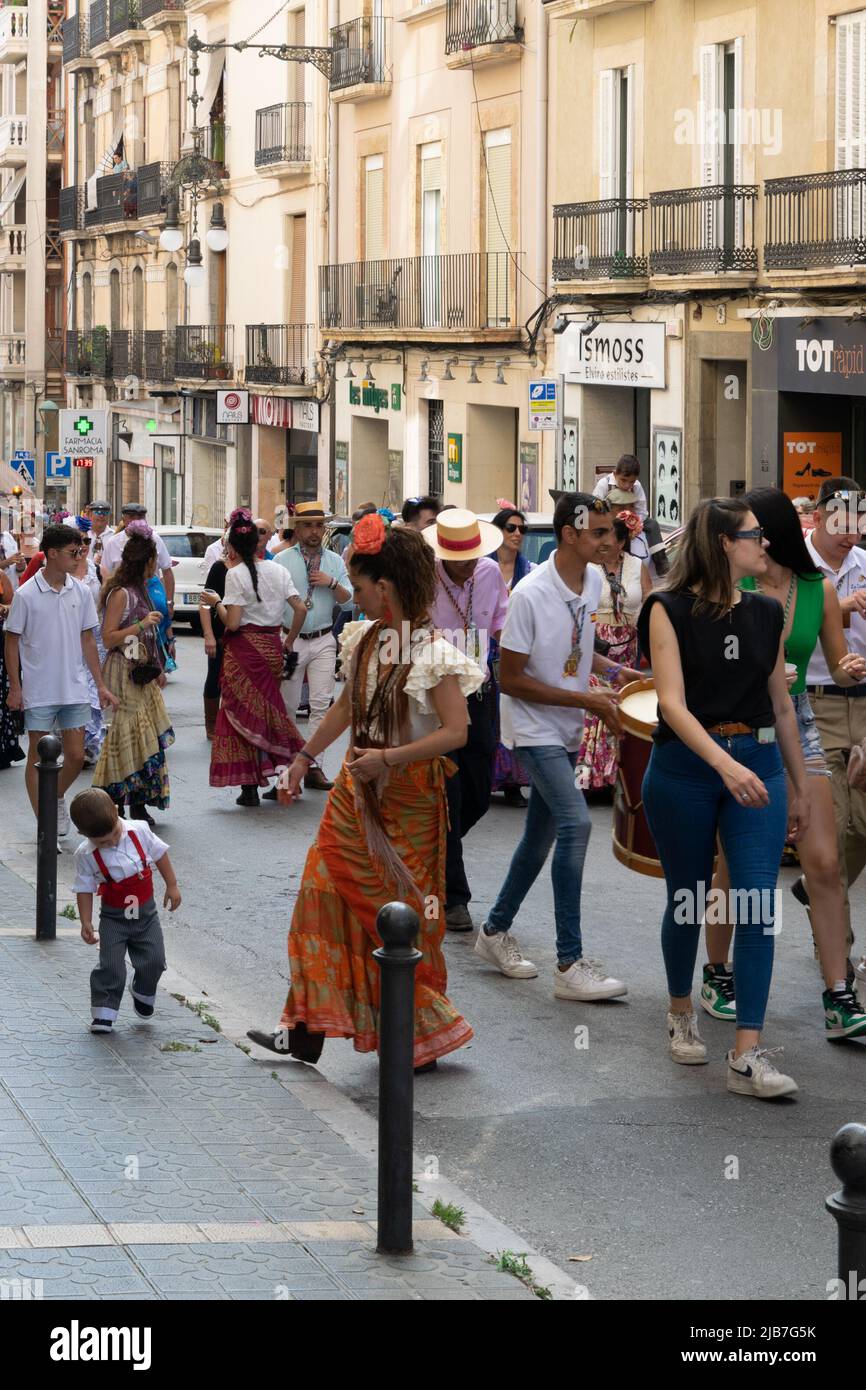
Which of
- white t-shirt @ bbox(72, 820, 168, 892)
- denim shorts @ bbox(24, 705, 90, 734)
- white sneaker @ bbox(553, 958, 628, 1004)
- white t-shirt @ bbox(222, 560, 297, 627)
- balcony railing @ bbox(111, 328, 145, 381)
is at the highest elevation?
balcony railing @ bbox(111, 328, 145, 381)

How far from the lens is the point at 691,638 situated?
6992 millimetres

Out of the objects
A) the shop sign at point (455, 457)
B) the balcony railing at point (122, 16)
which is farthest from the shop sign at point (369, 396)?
the balcony railing at point (122, 16)

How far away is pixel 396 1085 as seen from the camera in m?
5.40

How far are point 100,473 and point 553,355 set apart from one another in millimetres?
30163

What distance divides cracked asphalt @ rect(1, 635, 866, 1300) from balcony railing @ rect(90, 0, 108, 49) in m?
46.2

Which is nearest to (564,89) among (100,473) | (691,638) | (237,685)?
(237,685)

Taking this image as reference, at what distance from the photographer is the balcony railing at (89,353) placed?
54.8m

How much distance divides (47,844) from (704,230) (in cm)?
1629

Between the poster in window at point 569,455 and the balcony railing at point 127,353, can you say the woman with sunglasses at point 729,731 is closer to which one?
the poster in window at point 569,455

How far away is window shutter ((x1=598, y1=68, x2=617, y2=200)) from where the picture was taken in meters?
26.9

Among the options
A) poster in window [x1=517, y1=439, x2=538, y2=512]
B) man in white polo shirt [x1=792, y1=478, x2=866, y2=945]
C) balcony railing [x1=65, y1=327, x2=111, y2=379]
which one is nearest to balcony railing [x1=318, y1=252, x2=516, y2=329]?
poster in window [x1=517, y1=439, x2=538, y2=512]

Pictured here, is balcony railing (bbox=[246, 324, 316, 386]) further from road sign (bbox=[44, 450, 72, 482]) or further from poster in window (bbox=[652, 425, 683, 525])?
poster in window (bbox=[652, 425, 683, 525])

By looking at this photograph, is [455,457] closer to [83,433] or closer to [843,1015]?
[83,433]

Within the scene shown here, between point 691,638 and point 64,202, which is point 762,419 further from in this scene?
point 64,202
